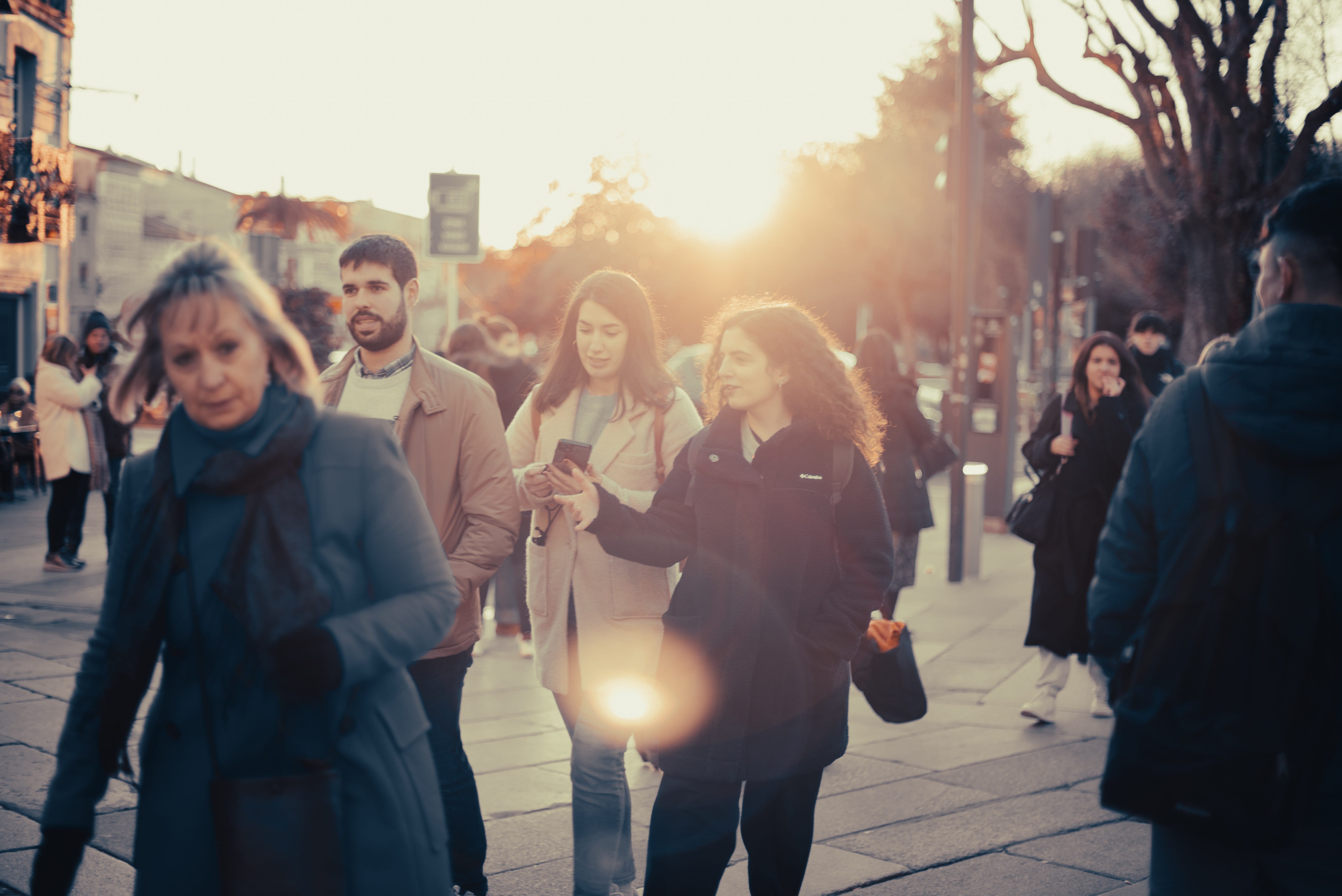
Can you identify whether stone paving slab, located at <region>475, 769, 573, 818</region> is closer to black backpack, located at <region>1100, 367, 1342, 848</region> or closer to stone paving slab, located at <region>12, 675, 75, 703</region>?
stone paving slab, located at <region>12, 675, 75, 703</region>

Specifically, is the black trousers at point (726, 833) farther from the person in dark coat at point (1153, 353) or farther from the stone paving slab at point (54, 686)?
the person in dark coat at point (1153, 353)

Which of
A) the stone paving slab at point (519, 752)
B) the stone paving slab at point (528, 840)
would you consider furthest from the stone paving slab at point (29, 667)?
the stone paving slab at point (528, 840)

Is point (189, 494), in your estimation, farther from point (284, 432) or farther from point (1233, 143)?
point (1233, 143)

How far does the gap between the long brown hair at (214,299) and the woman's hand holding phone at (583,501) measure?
130 centimetres

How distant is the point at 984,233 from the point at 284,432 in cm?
4828

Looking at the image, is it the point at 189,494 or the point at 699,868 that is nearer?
the point at 189,494

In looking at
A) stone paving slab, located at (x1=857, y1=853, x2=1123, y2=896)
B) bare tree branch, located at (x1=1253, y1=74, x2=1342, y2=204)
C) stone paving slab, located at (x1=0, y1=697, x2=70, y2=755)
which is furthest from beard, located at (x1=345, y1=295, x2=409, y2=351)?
bare tree branch, located at (x1=1253, y1=74, x2=1342, y2=204)

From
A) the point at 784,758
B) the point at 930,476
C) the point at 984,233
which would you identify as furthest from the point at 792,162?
the point at 784,758

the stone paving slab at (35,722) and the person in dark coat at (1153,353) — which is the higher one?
the person in dark coat at (1153,353)

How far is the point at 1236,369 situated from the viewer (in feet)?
7.37

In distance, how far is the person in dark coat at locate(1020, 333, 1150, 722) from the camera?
6.09m

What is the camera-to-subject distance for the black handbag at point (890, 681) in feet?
12.9

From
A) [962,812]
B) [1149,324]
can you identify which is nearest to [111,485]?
[962,812]

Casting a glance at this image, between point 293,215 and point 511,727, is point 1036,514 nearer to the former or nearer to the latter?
point 511,727
